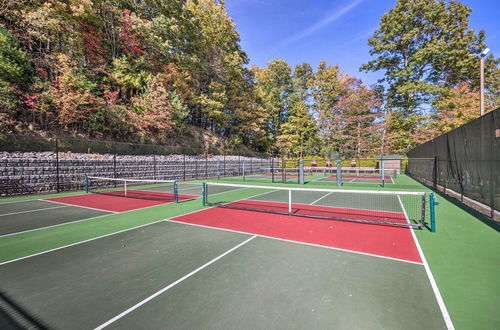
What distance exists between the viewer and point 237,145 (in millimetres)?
36500

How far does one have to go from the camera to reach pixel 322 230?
20.0ft

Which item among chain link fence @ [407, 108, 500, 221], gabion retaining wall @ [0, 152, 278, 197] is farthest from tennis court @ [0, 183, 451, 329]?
gabion retaining wall @ [0, 152, 278, 197]

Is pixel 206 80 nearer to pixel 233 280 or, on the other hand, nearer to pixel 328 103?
pixel 328 103

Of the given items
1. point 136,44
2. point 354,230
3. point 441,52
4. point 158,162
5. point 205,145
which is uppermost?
point 441,52

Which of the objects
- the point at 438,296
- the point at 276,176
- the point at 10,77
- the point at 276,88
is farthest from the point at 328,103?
the point at 438,296

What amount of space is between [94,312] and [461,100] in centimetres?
3382

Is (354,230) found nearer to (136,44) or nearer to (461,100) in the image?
(136,44)

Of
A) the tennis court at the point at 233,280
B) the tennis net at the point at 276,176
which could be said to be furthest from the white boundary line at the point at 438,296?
the tennis net at the point at 276,176

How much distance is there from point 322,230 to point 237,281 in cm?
342

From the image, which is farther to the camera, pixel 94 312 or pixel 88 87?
pixel 88 87

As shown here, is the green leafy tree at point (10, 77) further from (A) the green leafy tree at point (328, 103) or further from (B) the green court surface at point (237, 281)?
(A) the green leafy tree at point (328, 103)

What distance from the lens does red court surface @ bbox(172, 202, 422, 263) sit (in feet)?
15.8

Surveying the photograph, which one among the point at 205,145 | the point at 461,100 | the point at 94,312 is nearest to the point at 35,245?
the point at 94,312

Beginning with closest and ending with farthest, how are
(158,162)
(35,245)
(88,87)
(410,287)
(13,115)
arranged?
1. (410,287)
2. (35,245)
3. (13,115)
4. (88,87)
5. (158,162)
